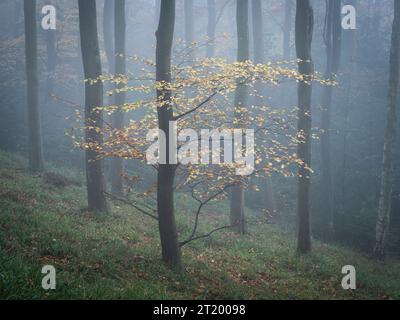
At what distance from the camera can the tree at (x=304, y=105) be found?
12828 millimetres

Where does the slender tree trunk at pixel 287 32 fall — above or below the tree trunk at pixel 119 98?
above

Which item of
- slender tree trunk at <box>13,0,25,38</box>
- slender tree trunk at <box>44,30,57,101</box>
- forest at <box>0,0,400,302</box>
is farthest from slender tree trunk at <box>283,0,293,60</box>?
slender tree trunk at <box>13,0,25,38</box>

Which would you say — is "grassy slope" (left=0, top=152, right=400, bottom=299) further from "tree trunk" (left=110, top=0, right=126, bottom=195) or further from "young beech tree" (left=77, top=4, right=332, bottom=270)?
"tree trunk" (left=110, top=0, right=126, bottom=195)

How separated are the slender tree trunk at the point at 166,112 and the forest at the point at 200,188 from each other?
0.03 metres

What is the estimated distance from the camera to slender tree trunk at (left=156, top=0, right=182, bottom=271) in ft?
28.5

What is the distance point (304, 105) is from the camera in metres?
13.0

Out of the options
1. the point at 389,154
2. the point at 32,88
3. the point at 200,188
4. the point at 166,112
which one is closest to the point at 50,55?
the point at 32,88

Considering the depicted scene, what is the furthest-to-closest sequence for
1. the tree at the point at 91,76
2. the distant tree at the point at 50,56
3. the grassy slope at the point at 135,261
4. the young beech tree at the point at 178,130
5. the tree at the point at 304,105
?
the distant tree at the point at 50,56
the tree at the point at 91,76
the tree at the point at 304,105
the young beech tree at the point at 178,130
the grassy slope at the point at 135,261

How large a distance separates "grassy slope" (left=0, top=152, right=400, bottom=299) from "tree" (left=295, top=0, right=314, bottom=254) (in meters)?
1.11

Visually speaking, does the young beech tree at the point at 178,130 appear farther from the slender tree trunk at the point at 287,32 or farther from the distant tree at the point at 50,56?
the distant tree at the point at 50,56

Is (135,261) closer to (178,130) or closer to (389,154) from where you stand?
(178,130)

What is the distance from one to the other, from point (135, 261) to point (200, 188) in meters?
5.97

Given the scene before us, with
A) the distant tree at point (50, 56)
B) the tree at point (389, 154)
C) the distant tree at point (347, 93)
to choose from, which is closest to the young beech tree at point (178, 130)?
the tree at point (389, 154)
